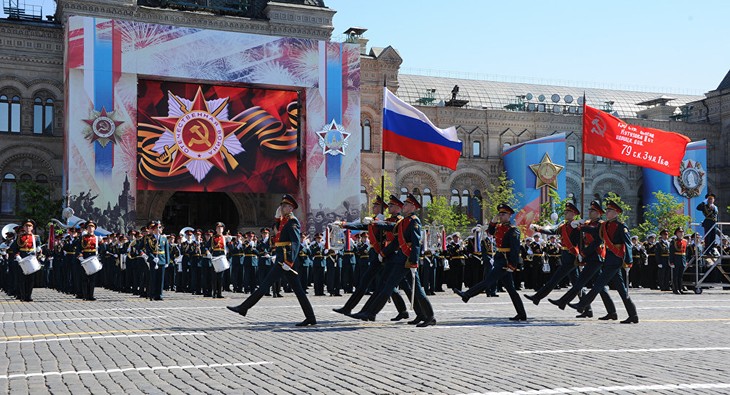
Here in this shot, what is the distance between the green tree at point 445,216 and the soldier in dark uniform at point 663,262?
2096 centimetres

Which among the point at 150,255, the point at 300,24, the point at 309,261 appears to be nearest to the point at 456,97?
the point at 300,24

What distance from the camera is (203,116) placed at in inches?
1608

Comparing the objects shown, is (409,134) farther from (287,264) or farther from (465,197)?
(465,197)

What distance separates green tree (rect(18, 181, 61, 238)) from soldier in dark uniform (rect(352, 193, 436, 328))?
29739mm

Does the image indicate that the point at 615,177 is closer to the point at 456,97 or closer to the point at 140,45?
the point at 456,97

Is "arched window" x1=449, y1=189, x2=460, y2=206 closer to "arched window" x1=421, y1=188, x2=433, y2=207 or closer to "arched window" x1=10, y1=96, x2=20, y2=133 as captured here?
"arched window" x1=421, y1=188, x2=433, y2=207

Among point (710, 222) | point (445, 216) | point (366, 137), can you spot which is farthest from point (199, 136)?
point (710, 222)

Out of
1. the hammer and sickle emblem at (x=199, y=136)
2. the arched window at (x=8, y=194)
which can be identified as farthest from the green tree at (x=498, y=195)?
the arched window at (x=8, y=194)

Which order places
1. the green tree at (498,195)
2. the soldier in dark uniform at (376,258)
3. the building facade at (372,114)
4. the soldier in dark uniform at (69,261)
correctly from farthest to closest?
the green tree at (498,195) → the building facade at (372,114) → the soldier in dark uniform at (69,261) → the soldier in dark uniform at (376,258)

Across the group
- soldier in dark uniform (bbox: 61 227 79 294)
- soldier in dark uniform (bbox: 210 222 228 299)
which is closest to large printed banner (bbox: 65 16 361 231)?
soldier in dark uniform (bbox: 61 227 79 294)

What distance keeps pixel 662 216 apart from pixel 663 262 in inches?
1120

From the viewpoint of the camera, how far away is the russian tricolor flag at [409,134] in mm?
23703

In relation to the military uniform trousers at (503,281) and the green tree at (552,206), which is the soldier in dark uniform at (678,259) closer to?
the military uniform trousers at (503,281)

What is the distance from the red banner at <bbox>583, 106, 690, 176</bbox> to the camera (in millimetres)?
24391
